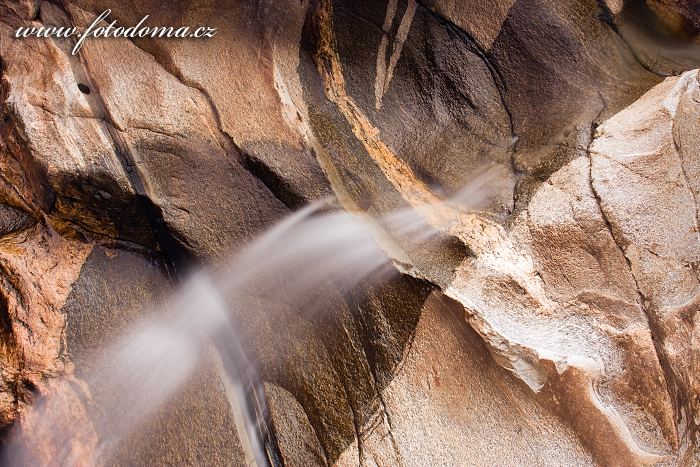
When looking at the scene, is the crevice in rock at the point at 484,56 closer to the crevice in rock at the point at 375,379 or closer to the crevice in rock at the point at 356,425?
the crevice in rock at the point at 375,379

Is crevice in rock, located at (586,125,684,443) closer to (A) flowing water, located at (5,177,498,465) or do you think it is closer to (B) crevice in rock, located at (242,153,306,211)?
(A) flowing water, located at (5,177,498,465)

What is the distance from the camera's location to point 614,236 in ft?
9.70

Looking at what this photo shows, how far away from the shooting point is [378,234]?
3.12m

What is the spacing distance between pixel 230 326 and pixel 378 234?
125 centimetres

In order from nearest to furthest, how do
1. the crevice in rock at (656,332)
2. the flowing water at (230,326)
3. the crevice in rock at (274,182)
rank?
the crevice in rock at (656,332) → the flowing water at (230,326) → the crevice in rock at (274,182)

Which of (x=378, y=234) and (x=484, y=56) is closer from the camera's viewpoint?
(x=378, y=234)

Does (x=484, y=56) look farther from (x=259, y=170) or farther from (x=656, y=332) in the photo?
(x=656, y=332)

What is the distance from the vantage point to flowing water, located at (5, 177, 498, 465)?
9.00 ft

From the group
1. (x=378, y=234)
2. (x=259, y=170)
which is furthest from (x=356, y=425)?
(x=259, y=170)

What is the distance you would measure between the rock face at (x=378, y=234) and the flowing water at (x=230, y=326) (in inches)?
2.7

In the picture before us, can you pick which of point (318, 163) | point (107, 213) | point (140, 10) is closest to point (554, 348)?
point (318, 163)

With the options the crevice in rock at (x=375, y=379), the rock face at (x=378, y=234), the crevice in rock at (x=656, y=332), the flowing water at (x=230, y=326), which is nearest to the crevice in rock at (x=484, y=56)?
the rock face at (x=378, y=234)

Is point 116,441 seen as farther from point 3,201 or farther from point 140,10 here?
point 140,10

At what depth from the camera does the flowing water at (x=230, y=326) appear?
2742 mm
